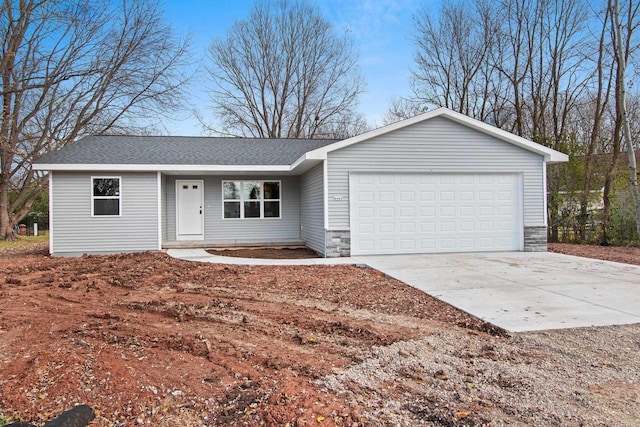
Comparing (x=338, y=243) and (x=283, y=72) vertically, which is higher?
(x=283, y=72)

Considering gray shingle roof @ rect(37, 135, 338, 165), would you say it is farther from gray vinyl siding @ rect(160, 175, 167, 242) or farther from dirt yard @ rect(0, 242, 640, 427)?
dirt yard @ rect(0, 242, 640, 427)

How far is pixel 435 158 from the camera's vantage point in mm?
10570

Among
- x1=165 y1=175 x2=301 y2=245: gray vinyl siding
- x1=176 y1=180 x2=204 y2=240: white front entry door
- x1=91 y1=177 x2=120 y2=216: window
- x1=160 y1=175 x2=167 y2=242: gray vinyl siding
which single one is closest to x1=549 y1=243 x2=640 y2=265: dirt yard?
x1=165 y1=175 x2=301 y2=245: gray vinyl siding

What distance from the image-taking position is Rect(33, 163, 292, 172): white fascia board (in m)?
10.7

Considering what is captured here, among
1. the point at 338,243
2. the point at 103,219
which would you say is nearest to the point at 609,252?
the point at 338,243

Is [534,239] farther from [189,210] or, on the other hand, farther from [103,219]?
[103,219]

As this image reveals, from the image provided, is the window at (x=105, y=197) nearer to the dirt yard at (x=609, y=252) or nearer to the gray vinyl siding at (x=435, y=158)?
the gray vinyl siding at (x=435, y=158)

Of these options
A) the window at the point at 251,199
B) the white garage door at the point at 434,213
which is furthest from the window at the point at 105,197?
the white garage door at the point at 434,213

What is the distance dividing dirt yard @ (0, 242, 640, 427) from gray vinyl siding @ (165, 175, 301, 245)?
6780mm

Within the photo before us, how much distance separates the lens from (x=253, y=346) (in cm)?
391

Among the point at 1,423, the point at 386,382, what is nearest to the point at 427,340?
the point at 386,382

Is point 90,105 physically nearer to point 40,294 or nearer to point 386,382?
point 40,294

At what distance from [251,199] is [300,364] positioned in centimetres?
1004

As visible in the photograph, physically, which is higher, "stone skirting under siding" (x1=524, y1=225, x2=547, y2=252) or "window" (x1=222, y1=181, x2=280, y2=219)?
"window" (x1=222, y1=181, x2=280, y2=219)
